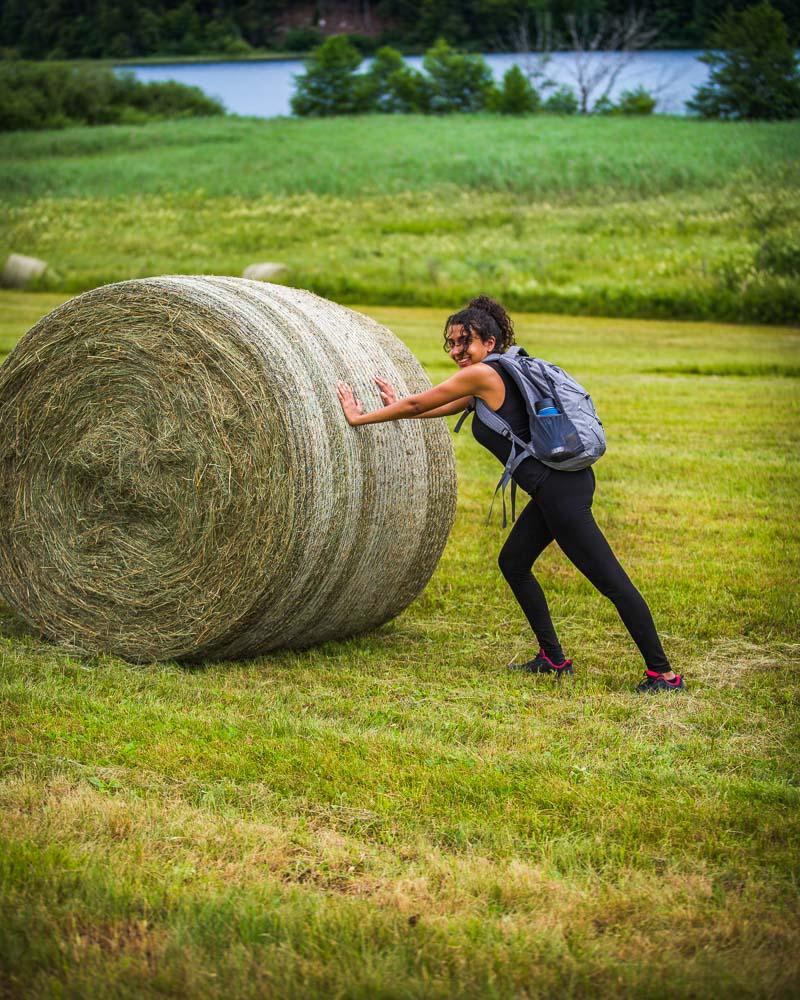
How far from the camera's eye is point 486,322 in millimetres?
6207

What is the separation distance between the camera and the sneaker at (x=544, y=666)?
260 inches

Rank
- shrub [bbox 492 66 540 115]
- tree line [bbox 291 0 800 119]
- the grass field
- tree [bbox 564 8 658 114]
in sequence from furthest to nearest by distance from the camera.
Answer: shrub [bbox 492 66 540 115] < tree line [bbox 291 0 800 119] < tree [bbox 564 8 658 114] < the grass field

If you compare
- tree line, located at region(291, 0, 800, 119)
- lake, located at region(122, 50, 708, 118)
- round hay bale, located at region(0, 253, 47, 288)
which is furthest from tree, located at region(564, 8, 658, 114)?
round hay bale, located at region(0, 253, 47, 288)

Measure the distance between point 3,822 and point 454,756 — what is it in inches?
68.3

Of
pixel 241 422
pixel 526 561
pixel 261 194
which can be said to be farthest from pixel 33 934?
pixel 261 194

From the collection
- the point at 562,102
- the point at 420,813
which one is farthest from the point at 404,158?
the point at 420,813

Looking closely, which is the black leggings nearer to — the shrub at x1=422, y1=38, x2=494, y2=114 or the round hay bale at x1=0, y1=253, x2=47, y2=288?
the round hay bale at x1=0, y1=253, x2=47, y2=288

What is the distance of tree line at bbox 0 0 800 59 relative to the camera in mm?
33344

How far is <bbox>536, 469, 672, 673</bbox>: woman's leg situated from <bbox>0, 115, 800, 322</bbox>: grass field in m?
21.7

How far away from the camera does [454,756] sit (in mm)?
5129

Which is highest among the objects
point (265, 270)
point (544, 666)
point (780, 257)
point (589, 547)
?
point (589, 547)

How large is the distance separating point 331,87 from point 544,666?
45781mm

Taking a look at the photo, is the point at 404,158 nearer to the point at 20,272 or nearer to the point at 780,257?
the point at 20,272

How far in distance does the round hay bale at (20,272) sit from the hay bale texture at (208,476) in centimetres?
2451
